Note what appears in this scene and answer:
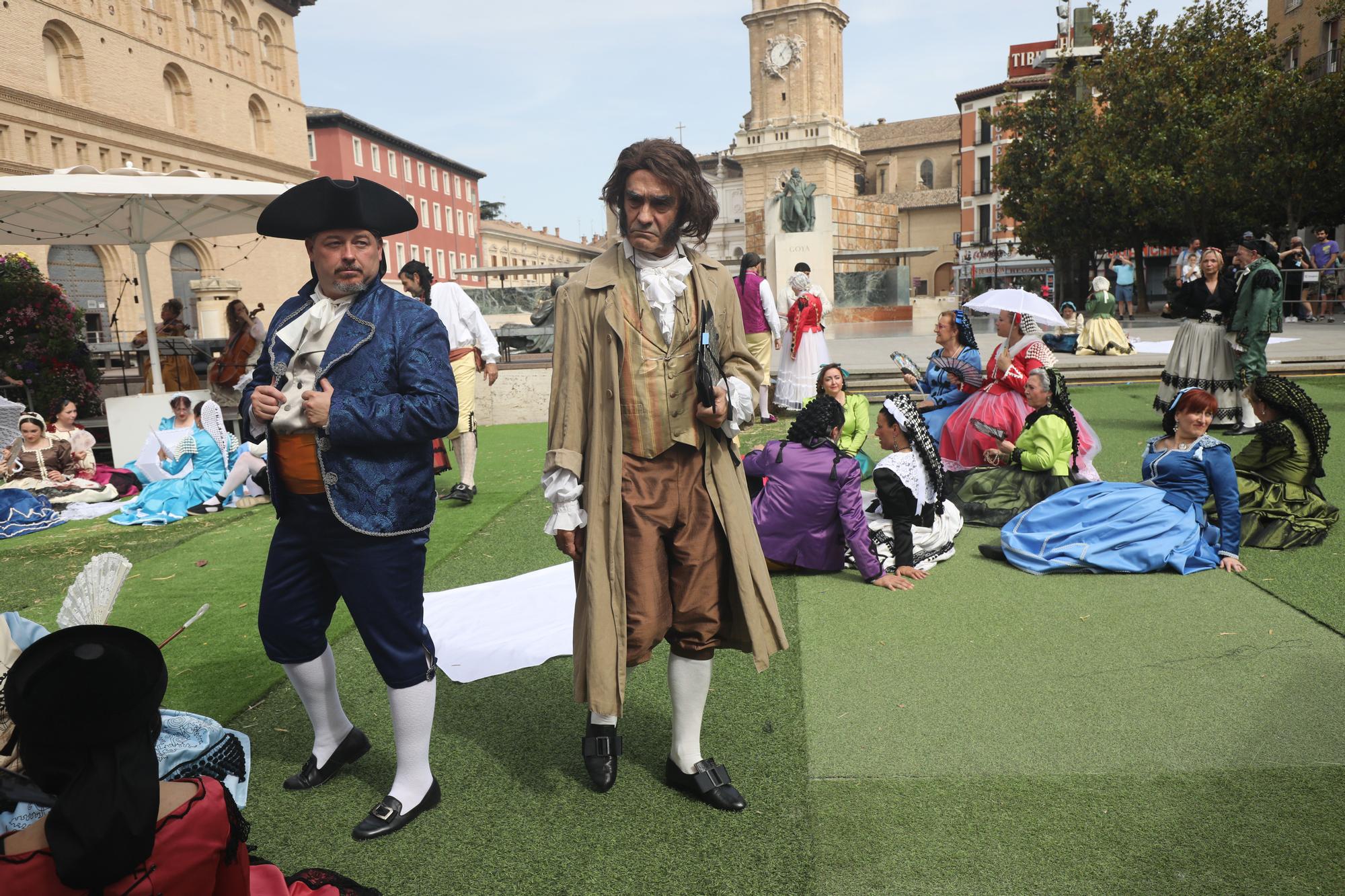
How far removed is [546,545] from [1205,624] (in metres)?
4.02

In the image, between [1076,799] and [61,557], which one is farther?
[61,557]

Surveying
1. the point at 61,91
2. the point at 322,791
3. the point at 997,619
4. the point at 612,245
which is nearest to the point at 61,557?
the point at 322,791

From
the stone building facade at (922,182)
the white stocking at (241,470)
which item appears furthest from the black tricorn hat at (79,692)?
the stone building facade at (922,182)

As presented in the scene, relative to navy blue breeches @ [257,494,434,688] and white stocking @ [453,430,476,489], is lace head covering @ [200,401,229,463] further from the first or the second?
navy blue breeches @ [257,494,434,688]

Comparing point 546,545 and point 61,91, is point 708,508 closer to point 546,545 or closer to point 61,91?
point 546,545

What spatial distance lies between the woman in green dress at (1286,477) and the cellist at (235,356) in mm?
9322

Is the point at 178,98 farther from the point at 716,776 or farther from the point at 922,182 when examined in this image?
the point at 922,182

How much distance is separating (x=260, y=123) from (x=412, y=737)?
152ft

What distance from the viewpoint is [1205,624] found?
4.46 metres

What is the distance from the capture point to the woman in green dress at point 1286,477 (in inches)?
218

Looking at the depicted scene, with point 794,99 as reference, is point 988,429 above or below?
below

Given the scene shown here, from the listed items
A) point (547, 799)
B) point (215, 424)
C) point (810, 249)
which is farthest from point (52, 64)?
point (547, 799)

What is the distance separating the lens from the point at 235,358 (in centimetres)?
1052

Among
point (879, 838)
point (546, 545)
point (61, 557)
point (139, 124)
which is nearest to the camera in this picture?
point (879, 838)
